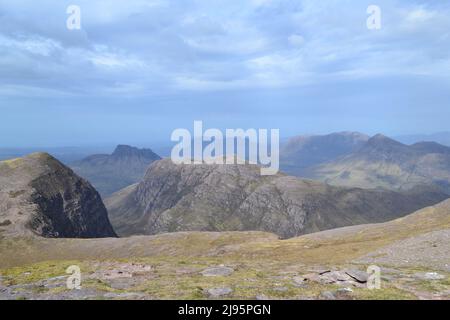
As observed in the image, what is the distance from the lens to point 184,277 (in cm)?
4541

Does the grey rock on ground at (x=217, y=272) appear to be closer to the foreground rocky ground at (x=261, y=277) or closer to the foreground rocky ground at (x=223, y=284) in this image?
the foreground rocky ground at (x=223, y=284)

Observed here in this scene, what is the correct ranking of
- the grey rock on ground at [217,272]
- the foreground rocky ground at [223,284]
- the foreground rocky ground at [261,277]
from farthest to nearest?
the grey rock on ground at [217,272] < the foreground rocky ground at [261,277] < the foreground rocky ground at [223,284]

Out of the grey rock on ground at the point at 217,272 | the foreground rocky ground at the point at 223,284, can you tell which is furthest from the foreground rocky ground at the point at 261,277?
the grey rock on ground at the point at 217,272

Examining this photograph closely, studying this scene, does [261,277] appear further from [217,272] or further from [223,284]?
[223,284]

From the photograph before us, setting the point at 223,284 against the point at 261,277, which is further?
the point at 261,277

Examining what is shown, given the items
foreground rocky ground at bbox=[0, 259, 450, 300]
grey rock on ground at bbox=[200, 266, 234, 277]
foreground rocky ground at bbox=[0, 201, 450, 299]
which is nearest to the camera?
foreground rocky ground at bbox=[0, 259, 450, 300]

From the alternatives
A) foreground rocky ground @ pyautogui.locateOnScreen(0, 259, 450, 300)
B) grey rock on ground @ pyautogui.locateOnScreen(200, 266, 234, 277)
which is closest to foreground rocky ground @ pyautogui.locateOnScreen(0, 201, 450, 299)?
foreground rocky ground @ pyautogui.locateOnScreen(0, 259, 450, 300)

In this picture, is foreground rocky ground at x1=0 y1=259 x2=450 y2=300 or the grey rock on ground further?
the grey rock on ground

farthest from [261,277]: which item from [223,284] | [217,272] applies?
[223,284]

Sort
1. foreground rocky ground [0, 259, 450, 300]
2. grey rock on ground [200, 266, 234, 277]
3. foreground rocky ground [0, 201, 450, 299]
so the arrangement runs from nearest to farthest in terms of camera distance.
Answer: foreground rocky ground [0, 259, 450, 300] < foreground rocky ground [0, 201, 450, 299] < grey rock on ground [200, 266, 234, 277]

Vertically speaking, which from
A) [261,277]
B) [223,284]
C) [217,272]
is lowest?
[217,272]

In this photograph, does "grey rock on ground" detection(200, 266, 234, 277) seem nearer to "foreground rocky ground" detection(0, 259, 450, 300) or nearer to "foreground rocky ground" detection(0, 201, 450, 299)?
"foreground rocky ground" detection(0, 259, 450, 300)

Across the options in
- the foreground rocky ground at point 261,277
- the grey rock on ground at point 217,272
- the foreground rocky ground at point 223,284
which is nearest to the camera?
the foreground rocky ground at point 223,284
